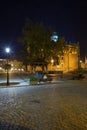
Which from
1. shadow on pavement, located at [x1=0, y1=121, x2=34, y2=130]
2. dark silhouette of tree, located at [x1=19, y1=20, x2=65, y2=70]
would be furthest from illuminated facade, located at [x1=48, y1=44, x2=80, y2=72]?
shadow on pavement, located at [x1=0, y1=121, x2=34, y2=130]

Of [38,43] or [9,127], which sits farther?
[38,43]

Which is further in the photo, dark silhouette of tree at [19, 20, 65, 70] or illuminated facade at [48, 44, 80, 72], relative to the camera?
illuminated facade at [48, 44, 80, 72]

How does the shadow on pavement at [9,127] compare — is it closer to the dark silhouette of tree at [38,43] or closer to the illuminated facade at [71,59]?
the dark silhouette of tree at [38,43]

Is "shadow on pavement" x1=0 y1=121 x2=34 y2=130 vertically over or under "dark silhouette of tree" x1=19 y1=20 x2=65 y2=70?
under

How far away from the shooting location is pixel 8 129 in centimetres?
854

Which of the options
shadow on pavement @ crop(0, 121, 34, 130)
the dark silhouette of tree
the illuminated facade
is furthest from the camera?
the illuminated facade

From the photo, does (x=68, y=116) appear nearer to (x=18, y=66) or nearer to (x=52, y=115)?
(x=52, y=115)

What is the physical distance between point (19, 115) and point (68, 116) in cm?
198

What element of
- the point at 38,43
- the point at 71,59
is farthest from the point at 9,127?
the point at 71,59

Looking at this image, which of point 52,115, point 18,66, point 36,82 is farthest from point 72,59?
point 52,115

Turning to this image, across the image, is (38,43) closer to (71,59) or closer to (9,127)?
(71,59)

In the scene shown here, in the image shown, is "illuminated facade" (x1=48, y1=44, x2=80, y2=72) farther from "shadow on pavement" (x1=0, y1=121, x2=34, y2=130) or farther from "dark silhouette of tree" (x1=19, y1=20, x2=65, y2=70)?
"shadow on pavement" (x1=0, y1=121, x2=34, y2=130)

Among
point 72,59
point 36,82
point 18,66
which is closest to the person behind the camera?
point 36,82

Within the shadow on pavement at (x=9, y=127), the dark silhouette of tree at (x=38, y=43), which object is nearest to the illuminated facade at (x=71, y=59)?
the dark silhouette of tree at (x=38, y=43)
